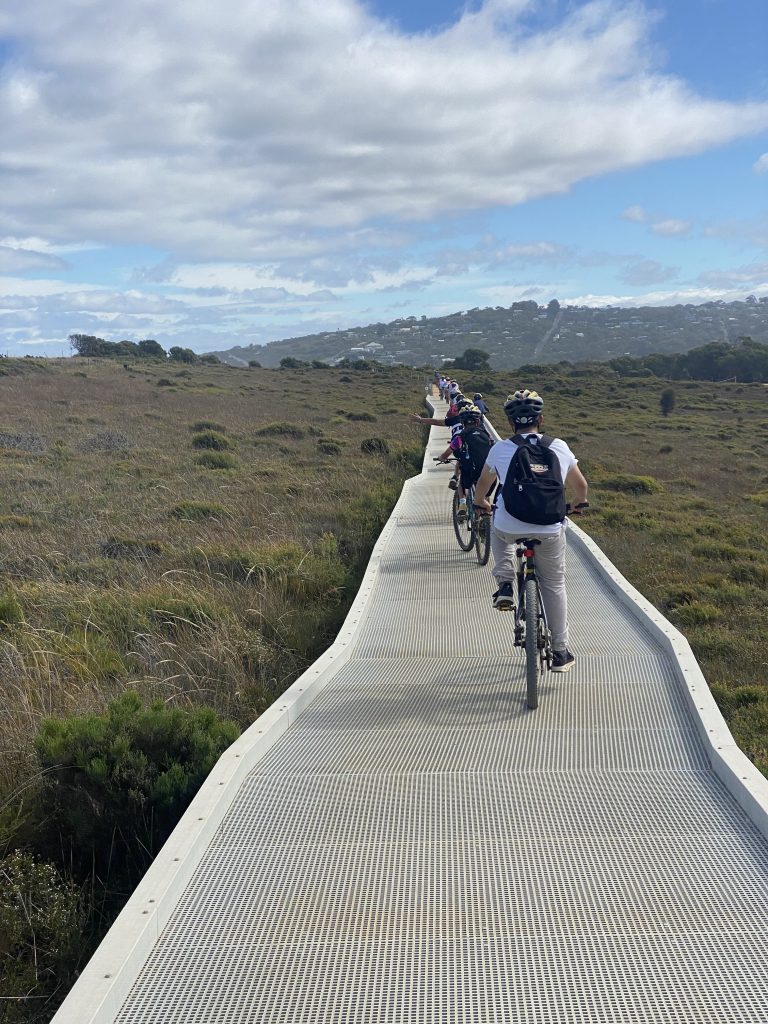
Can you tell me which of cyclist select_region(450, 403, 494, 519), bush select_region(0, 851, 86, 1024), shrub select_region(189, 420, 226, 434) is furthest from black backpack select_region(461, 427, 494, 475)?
shrub select_region(189, 420, 226, 434)

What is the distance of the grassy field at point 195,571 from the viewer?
166 inches

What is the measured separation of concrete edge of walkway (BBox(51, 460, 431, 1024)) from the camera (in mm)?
2752

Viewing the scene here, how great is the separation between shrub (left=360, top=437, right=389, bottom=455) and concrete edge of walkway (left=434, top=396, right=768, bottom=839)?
16545 millimetres

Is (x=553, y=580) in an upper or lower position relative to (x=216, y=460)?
upper

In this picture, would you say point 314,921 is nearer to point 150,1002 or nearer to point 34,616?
point 150,1002

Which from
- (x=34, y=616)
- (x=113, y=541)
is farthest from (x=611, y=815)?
(x=113, y=541)

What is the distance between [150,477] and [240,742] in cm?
1464

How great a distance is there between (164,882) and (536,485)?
345 cm

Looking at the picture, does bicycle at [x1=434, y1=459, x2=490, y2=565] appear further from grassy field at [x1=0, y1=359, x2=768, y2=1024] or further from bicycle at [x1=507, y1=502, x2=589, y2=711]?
bicycle at [x1=507, y1=502, x2=589, y2=711]

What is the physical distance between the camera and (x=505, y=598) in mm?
6328

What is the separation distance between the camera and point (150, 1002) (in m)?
2.80

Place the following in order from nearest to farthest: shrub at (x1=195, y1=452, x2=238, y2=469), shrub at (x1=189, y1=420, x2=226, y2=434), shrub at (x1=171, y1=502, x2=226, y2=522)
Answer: shrub at (x1=171, y1=502, x2=226, y2=522), shrub at (x1=195, y1=452, x2=238, y2=469), shrub at (x1=189, y1=420, x2=226, y2=434)

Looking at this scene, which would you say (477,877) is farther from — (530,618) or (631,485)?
(631,485)

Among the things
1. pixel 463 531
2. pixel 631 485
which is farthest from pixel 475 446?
pixel 631 485
